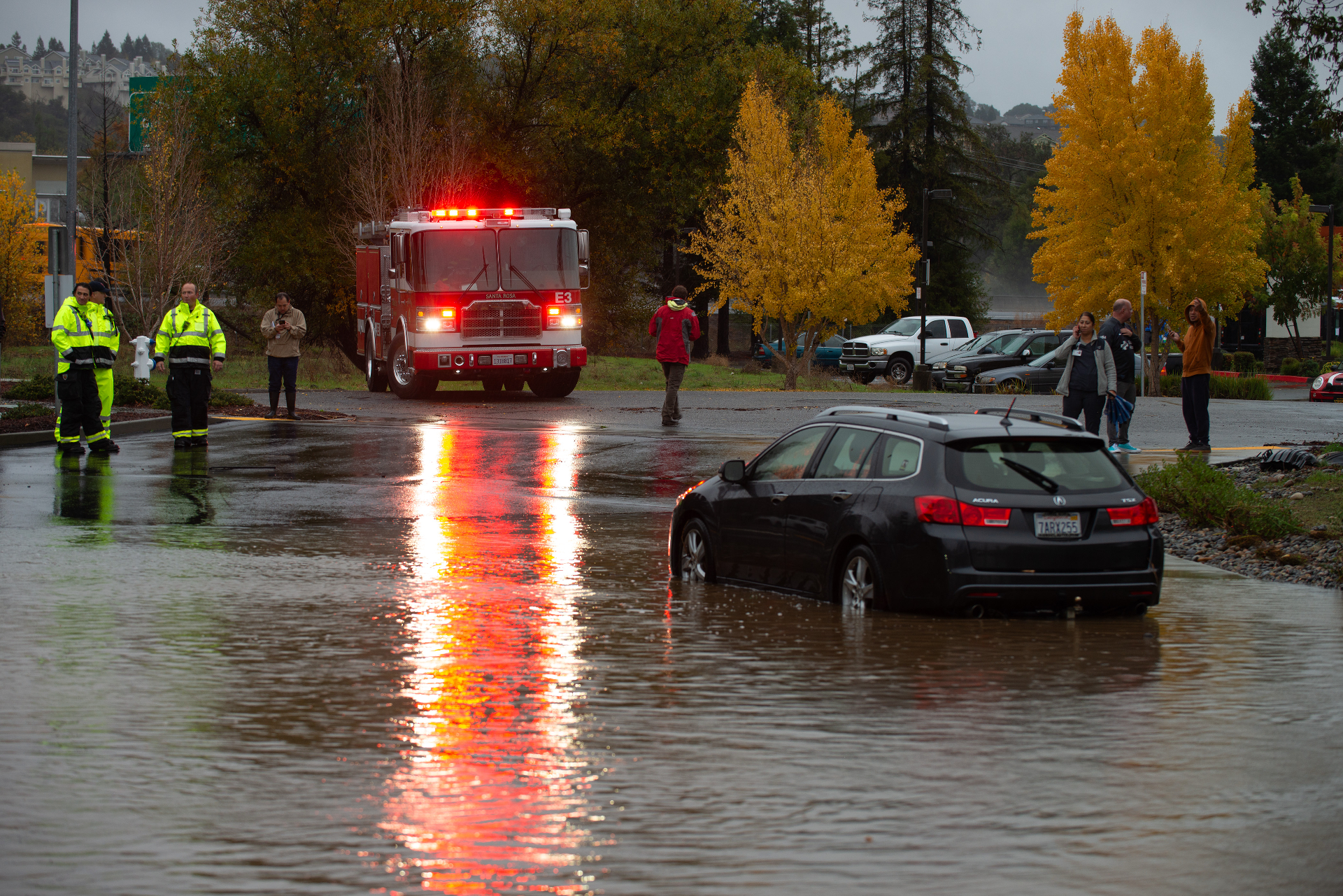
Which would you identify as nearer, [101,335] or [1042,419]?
[1042,419]

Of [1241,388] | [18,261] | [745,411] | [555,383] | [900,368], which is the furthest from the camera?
[18,261]

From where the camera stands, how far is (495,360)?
95.5 ft

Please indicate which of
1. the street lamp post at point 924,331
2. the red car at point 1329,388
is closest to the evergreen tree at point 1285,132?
the street lamp post at point 924,331

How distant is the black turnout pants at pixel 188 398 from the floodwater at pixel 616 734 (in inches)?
311

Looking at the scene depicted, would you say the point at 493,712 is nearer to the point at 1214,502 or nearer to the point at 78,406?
the point at 1214,502

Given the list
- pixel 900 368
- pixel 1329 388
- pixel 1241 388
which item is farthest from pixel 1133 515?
pixel 900 368

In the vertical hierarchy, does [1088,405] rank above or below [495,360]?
below

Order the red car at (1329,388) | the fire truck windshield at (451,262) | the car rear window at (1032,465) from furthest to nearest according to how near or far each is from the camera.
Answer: the red car at (1329,388) < the fire truck windshield at (451,262) < the car rear window at (1032,465)

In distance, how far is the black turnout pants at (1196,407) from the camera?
65.2 feet

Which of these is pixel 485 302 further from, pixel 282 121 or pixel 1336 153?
pixel 1336 153

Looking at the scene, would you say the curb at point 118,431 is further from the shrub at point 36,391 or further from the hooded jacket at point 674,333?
the hooded jacket at point 674,333

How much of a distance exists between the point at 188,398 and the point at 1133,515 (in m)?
13.7

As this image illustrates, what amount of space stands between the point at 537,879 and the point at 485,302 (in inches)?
967

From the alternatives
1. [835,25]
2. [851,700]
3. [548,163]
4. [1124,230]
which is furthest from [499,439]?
[835,25]
